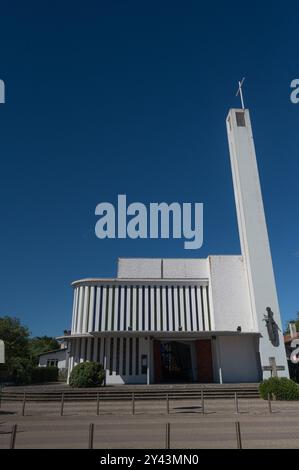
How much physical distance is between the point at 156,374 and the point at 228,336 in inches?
249

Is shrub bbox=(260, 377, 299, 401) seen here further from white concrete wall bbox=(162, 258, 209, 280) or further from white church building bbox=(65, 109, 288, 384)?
white concrete wall bbox=(162, 258, 209, 280)

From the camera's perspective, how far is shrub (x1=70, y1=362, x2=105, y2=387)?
21.7 metres

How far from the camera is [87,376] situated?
71.2ft

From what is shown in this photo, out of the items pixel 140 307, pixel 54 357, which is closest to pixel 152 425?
pixel 140 307

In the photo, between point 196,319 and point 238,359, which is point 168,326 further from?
point 238,359

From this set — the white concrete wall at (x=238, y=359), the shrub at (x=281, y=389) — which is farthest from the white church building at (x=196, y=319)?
the shrub at (x=281, y=389)

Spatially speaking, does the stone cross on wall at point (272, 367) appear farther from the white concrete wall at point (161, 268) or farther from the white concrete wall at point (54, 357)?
the white concrete wall at point (54, 357)

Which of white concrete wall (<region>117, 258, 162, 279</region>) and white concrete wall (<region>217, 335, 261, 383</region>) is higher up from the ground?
white concrete wall (<region>117, 258, 162, 279</region>)

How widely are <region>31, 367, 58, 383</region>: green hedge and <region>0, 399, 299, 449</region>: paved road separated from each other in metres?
14.5

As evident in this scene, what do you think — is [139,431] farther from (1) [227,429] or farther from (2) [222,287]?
(2) [222,287]

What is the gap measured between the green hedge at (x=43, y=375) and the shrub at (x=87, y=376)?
11.5m

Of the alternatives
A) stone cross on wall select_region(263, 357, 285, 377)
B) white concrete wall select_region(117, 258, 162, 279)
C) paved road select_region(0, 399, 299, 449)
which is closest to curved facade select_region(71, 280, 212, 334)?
white concrete wall select_region(117, 258, 162, 279)
